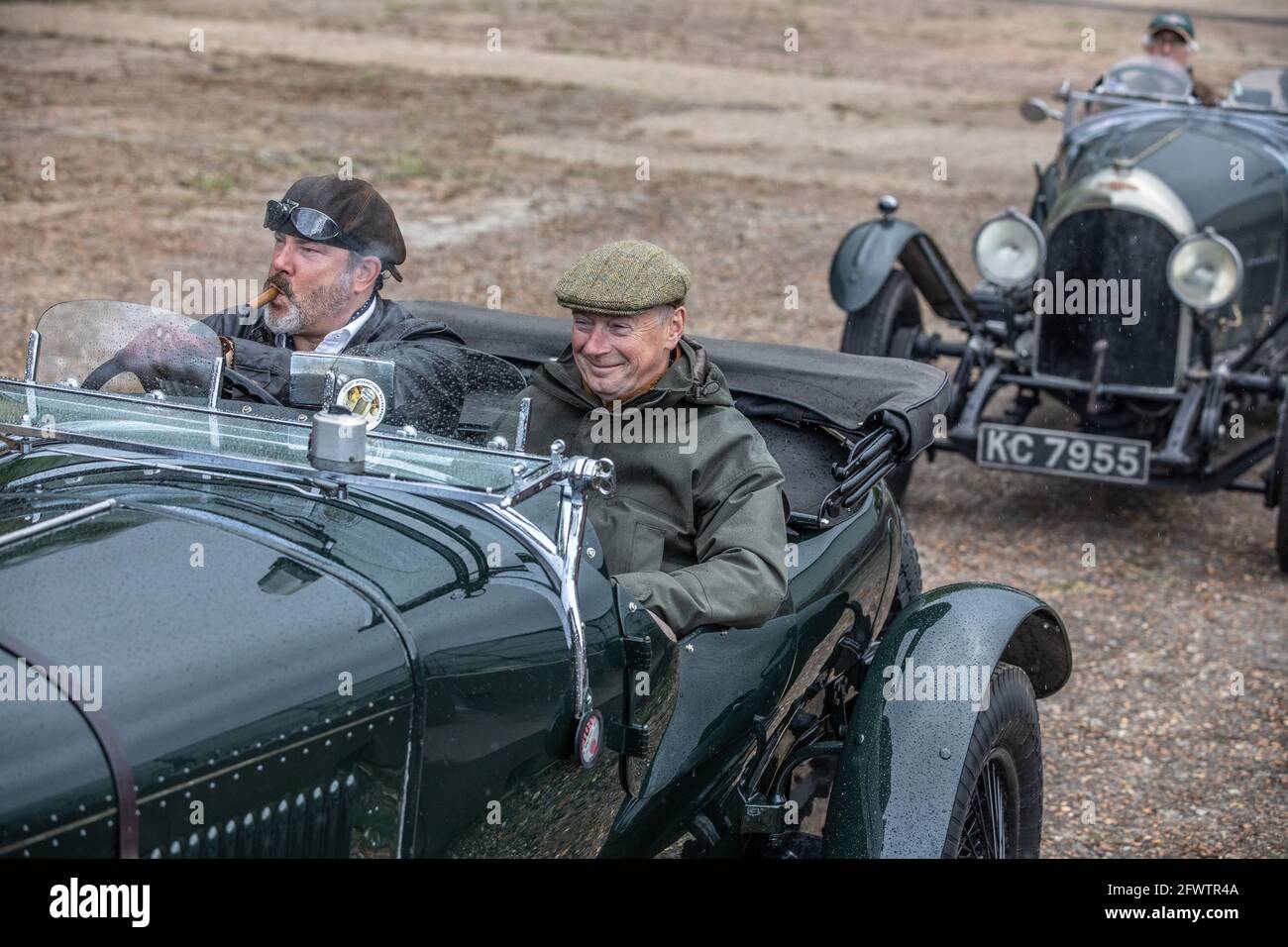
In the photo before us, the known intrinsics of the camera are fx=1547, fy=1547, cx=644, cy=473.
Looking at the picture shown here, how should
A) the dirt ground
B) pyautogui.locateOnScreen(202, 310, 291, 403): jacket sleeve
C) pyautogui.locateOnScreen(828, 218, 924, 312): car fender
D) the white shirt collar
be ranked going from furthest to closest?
pyautogui.locateOnScreen(828, 218, 924, 312): car fender → the dirt ground → the white shirt collar → pyautogui.locateOnScreen(202, 310, 291, 403): jacket sleeve

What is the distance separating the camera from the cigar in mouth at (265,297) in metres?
3.43

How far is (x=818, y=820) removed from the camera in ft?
12.7

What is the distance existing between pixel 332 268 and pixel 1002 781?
1844mm

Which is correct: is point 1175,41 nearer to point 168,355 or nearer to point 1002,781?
point 1002,781

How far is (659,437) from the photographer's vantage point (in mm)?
3014

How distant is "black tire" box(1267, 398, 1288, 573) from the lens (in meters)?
5.88

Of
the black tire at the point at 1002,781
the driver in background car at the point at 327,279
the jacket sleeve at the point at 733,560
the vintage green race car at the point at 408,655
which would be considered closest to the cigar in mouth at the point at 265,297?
the driver in background car at the point at 327,279

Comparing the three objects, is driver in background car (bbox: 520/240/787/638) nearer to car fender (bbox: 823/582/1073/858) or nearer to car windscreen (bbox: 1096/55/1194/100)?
car fender (bbox: 823/582/1073/858)

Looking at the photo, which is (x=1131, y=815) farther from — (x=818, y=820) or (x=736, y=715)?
(x=736, y=715)

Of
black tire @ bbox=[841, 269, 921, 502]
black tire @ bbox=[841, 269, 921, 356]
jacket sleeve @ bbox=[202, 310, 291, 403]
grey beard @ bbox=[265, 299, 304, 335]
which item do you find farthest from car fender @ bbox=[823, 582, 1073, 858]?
black tire @ bbox=[841, 269, 921, 356]

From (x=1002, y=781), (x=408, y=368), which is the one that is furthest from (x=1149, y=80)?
(x=408, y=368)

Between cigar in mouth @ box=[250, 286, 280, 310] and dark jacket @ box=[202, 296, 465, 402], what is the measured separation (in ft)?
0.28
